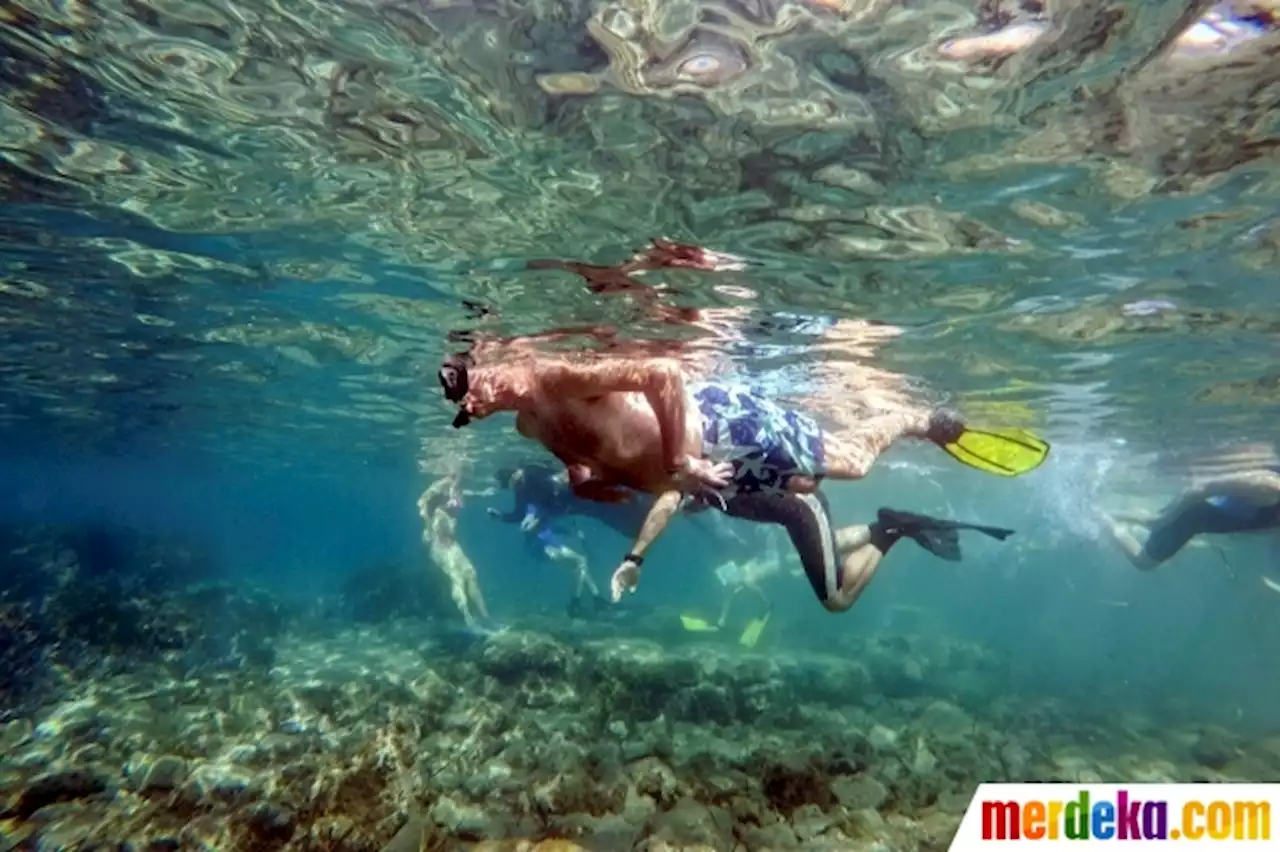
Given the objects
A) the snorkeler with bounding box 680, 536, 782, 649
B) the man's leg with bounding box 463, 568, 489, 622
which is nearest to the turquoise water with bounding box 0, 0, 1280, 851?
the man's leg with bounding box 463, 568, 489, 622

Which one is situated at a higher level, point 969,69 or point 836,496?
point 969,69

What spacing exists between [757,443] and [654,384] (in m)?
2.88

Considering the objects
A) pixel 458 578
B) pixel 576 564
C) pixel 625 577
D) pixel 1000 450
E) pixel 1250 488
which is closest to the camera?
pixel 625 577

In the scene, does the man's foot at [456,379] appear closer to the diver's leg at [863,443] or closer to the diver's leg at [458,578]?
the diver's leg at [863,443]

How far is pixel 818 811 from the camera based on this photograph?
834 centimetres

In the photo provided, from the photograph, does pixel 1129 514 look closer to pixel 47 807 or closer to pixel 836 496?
pixel 836 496

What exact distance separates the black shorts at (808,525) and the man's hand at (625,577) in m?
3.38

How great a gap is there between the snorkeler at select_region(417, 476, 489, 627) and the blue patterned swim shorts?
673 inches

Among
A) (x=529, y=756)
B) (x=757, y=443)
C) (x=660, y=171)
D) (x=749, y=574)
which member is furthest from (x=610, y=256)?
(x=749, y=574)

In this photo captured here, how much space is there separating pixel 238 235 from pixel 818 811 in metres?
11.7

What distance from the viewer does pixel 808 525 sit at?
29.1ft

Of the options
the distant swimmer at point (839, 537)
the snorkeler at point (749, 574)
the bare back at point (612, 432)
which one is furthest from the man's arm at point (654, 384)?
the snorkeler at point (749, 574)

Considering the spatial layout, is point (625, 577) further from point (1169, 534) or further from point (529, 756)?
point (1169, 534)

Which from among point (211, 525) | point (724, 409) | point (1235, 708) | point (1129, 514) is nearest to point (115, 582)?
point (724, 409)
